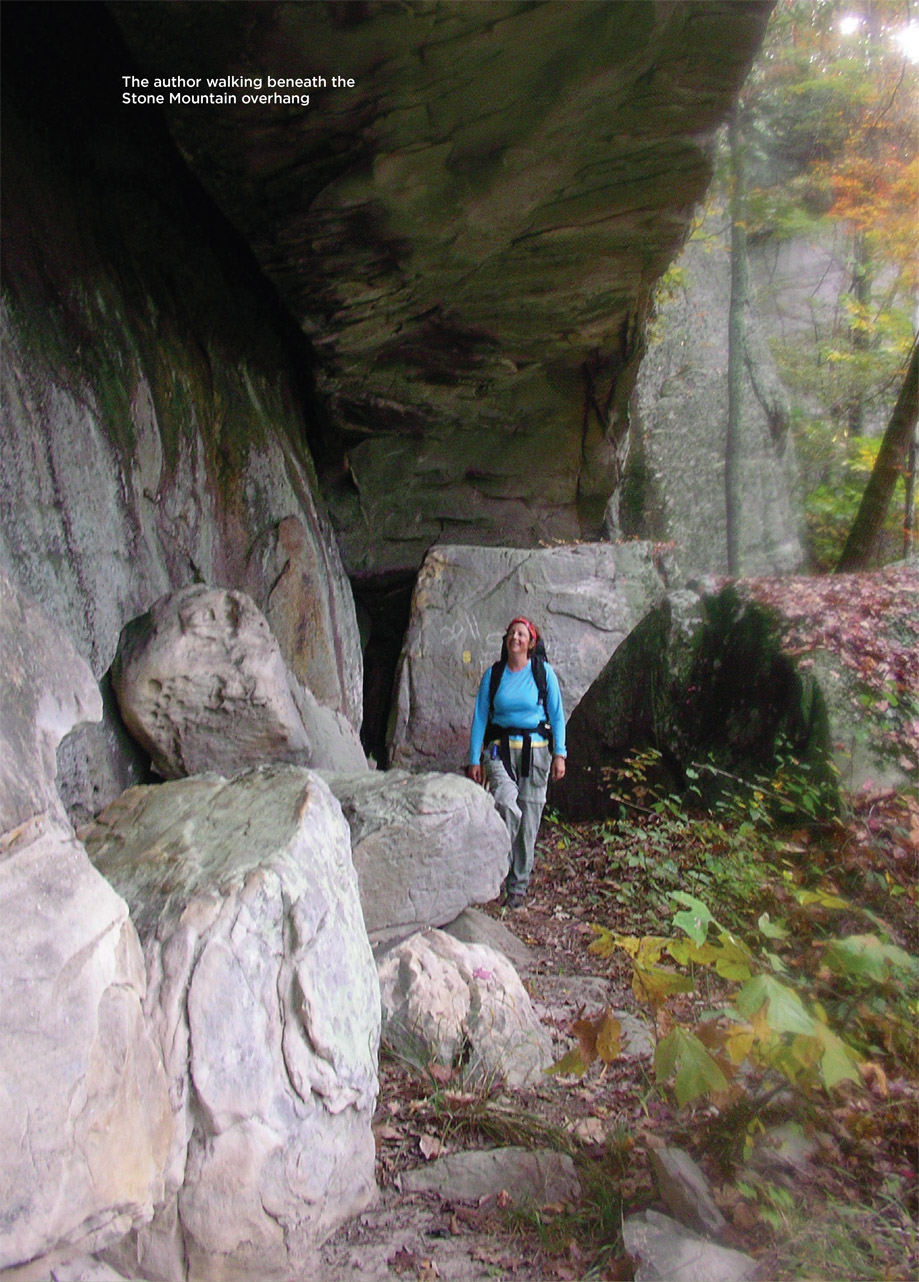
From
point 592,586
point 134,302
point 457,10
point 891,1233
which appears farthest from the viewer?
point 592,586

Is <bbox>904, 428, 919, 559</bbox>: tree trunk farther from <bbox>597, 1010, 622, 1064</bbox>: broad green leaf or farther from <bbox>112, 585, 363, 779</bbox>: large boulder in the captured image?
<bbox>597, 1010, 622, 1064</bbox>: broad green leaf

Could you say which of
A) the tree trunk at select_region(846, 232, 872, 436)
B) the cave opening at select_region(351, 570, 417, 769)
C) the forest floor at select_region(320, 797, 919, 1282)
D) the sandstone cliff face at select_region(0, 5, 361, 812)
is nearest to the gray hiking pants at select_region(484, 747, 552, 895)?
the sandstone cliff face at select_region(0, 5, 361, 812)

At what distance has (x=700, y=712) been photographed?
18.7 ft

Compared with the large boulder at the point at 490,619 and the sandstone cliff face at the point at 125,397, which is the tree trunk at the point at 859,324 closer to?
the large boulder at the point at 490,619

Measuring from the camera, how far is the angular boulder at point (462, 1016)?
2.94m

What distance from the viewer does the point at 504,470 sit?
8812 millimetres

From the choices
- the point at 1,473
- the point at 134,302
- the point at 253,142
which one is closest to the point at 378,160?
the point at 253,142

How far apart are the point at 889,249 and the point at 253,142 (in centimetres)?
766

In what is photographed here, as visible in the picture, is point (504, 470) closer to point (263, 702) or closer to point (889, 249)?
point (889, 249)

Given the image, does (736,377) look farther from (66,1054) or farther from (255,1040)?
(66,1054)

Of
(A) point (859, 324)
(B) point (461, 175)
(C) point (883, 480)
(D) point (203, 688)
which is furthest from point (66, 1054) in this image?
(A) point (859, 324)

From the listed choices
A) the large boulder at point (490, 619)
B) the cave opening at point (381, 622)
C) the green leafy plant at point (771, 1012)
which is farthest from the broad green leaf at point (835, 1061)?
the cave opening at point (381, 622)

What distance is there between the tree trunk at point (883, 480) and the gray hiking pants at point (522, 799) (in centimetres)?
445

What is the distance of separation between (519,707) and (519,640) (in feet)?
1.33
